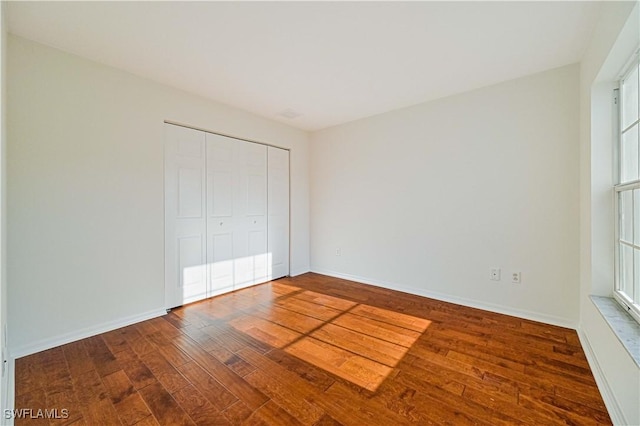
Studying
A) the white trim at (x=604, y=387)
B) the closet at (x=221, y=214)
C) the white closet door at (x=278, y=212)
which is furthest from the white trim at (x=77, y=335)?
the white trim at (x=604, y=387)

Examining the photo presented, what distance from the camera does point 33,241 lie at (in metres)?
2.11

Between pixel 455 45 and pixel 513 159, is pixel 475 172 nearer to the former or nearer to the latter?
pixel 513 159

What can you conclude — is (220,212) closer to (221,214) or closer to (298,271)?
(221,214)

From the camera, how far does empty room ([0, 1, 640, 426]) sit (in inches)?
64.4

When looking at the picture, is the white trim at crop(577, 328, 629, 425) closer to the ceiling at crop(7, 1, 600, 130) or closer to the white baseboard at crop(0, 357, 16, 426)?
the ceiling at crop(7, 1, 600, 130)

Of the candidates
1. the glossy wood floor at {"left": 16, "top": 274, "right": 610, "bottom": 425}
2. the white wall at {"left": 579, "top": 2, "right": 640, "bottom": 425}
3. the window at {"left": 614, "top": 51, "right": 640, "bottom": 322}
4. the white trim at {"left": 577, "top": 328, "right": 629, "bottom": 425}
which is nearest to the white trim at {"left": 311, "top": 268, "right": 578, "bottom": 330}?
the glossy wood floor at {"left": 16, "top": 274, "right": 610, "bottom": 425}

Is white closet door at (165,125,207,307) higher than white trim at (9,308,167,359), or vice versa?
white closet door at (165,125,207,307)

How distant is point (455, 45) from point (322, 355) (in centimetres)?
265

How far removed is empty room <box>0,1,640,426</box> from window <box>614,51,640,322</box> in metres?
0.02

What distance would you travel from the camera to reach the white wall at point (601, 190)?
4.74 feet

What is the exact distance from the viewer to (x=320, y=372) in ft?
6.04

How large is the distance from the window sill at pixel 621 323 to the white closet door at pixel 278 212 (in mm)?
3477

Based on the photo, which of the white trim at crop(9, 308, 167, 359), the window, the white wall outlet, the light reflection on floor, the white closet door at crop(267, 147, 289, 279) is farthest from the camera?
the white closet door at crop(267, 147, 289, 279)

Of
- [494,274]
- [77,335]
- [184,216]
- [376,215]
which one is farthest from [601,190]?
[77,335]
